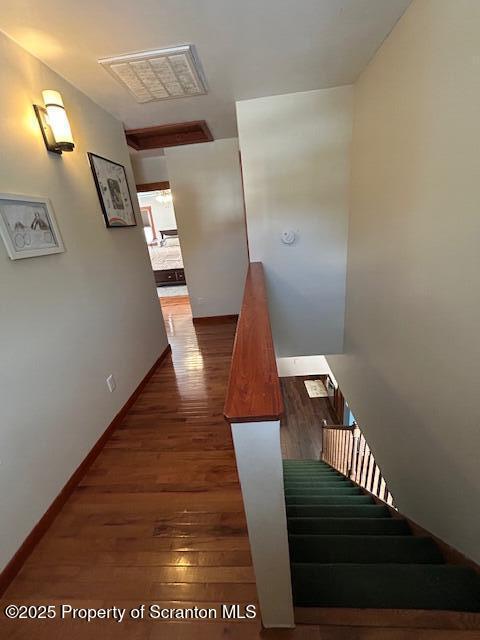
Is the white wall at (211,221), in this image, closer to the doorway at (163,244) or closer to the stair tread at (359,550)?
the doorway at (163,244)

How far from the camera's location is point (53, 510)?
1.39m

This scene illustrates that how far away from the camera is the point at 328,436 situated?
4.21 m

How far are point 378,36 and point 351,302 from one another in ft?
5.96

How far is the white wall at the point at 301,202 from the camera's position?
2199 millimetres

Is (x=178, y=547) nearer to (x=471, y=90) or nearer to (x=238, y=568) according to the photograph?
(x=238, y=568)

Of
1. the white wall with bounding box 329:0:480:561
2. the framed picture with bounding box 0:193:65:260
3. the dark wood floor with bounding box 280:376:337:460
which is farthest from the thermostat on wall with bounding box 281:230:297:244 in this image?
the dark wood floor with bounding box 280:376:337:460

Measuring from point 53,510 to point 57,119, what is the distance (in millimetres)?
2136

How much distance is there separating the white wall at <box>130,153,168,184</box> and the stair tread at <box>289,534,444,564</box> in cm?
425

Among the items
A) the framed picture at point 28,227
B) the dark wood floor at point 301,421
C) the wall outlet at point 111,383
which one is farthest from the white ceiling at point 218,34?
the dark wood floor at point 301,421

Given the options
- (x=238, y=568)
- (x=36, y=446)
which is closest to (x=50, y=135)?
(x=36, y=446)

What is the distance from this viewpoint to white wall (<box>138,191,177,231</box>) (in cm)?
937

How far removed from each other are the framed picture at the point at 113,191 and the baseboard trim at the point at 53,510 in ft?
4.98

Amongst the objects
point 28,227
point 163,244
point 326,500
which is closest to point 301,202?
point 28,227

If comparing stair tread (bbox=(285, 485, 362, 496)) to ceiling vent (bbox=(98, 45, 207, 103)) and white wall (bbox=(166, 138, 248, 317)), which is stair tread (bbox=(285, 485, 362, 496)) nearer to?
white wall (bbox=(166, 138, 248, 317))
